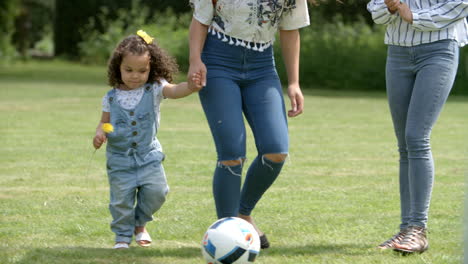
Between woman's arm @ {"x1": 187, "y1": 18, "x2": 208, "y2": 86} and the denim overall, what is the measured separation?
657 millimetres

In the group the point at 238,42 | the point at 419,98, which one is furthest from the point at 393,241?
the point at 238,42

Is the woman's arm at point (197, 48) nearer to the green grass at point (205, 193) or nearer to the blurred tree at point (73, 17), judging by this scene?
the green grass at point (205, 193)

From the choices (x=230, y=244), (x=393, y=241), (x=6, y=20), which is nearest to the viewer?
(x=230, y=244)

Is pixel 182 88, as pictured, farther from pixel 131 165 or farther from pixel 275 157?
pixel 275 157

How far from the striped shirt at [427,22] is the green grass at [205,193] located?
1.22 meters

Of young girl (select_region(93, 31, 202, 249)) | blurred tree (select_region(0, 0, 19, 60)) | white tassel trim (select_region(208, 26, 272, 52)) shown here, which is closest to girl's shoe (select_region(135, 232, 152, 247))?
young girl (select_region(93, 31, 202, 249))

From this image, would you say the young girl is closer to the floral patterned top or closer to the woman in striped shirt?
the floral patterned top

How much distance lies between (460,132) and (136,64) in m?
8.86

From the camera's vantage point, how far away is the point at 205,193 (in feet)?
25.6

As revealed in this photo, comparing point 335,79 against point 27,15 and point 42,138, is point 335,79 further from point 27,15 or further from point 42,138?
point 27,15

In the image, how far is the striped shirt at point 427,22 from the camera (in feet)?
17.2

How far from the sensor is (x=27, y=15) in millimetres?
41219

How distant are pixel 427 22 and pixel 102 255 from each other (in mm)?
2446

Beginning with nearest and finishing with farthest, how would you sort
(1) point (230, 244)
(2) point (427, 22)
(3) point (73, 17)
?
(1) point (230, 244) → (2) point (427, 22) → (3) point (73, 17)
